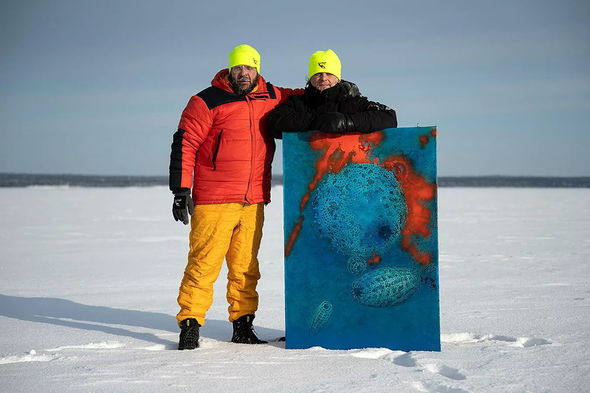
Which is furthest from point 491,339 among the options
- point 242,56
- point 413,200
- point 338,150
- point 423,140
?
point 242,56

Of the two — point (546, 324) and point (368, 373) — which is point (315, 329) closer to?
point (368, 373)

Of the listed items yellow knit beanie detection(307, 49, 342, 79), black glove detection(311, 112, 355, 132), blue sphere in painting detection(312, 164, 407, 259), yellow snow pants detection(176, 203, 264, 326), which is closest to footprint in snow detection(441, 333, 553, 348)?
blue sphere in painting detection(312, 164, 407, 259)

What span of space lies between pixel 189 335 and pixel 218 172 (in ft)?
2.73

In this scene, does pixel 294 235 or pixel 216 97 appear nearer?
pixel 294 235

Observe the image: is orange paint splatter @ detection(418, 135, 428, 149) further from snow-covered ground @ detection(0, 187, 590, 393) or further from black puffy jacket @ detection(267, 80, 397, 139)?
snow-covered ground @ detection(0, 187, 590, 393)

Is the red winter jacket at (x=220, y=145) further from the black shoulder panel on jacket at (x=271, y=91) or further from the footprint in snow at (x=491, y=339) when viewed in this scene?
the footprint in snow at (x=491, y=339)

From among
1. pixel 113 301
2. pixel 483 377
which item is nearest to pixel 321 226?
pixel 483 377

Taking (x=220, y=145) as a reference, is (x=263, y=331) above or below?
below

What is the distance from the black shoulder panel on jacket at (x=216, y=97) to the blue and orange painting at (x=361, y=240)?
1.21 ft

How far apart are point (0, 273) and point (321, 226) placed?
404 cm

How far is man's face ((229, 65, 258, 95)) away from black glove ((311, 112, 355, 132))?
0.48 m

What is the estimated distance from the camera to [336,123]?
2.90 meters

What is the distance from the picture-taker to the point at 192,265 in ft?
10.3

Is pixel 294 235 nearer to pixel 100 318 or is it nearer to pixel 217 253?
pixel 217 253
